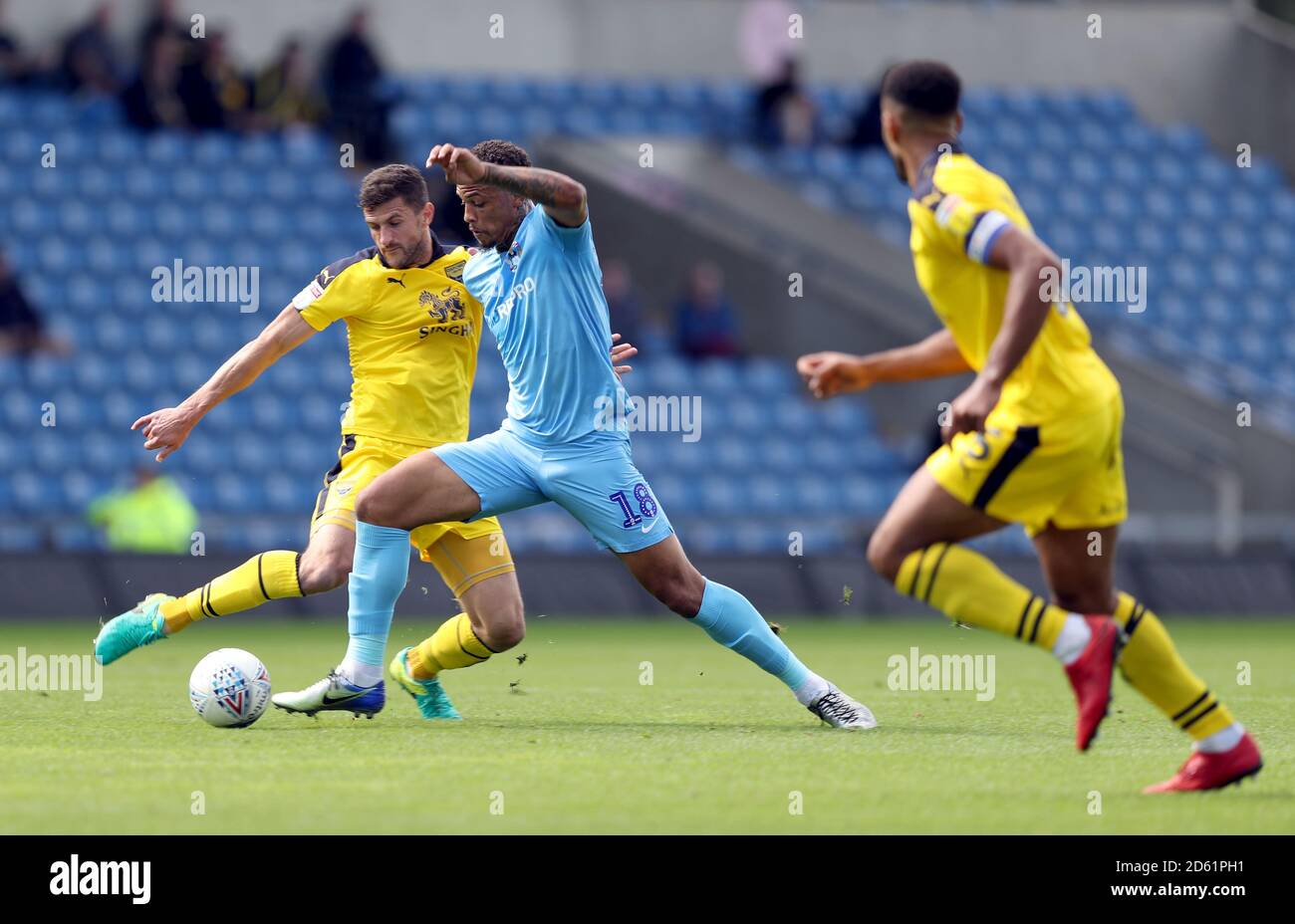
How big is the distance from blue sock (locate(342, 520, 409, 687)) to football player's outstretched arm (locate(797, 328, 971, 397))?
229cm

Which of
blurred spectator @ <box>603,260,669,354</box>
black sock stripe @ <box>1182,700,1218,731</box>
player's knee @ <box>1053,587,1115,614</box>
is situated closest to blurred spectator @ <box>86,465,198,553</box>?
blurred spectator @ <box>603,260,669,354</box>

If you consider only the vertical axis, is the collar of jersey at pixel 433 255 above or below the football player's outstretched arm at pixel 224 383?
above

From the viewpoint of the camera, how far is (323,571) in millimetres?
8422

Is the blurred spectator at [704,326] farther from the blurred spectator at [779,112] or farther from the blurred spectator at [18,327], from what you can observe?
the blurred spectator at [18,327]

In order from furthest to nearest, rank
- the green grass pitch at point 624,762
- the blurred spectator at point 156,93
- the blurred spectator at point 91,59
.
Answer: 1. the blurred spectator at point 91,59
2. the blurred spectator at point 156,93
3. the green grass pitch at point 624,762

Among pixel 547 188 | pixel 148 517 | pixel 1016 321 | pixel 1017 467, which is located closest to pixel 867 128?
pixel 148 517

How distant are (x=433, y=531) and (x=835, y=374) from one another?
8.30 feet

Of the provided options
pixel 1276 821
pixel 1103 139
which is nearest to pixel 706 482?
pixel 1103 139

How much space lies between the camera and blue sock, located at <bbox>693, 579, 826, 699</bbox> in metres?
8.06

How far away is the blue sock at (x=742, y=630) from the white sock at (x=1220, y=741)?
2241 mm

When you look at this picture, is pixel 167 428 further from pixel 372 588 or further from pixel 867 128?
pixel 867 128

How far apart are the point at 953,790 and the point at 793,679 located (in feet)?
6.82

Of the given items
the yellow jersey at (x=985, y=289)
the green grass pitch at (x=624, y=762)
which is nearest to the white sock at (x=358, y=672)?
the green grass pitch at (x=624, y=762)

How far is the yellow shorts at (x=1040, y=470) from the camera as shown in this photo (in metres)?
6.01
